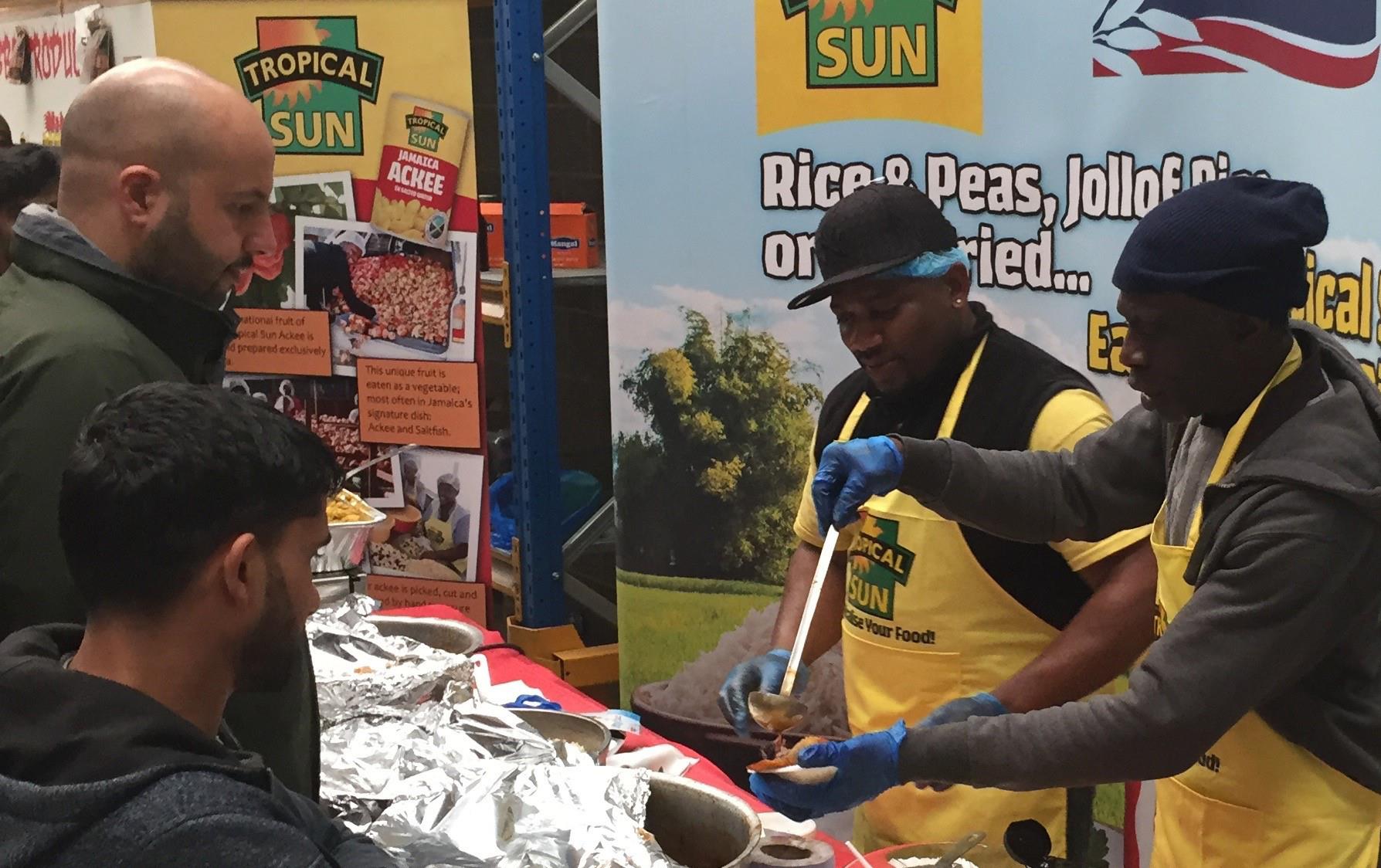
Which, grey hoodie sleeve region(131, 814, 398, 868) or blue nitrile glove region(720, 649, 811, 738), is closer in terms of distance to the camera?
grey hoodie sleeve region(131, 814, 398, 868)

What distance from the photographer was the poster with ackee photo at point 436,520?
13.6 ft

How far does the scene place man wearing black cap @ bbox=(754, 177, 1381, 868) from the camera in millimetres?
1673

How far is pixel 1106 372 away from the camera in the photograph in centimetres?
292

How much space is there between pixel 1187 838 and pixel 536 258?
2630mm

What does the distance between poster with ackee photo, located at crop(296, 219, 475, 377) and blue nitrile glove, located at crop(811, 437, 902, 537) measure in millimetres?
2013

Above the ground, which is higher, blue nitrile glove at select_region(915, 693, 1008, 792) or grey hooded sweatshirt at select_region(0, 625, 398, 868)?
grey hooded sweatshirt at select_region(0, 625, 398, 868)

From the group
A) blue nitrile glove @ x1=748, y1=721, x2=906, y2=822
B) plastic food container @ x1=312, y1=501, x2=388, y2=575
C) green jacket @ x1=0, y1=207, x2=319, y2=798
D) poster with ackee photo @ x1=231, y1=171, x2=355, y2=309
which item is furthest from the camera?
poster with ackee photo @ x1=231, y1=171, x2=355, y2=309

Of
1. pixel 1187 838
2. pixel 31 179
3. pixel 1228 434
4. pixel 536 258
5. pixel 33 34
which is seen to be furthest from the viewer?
pixel 33 34

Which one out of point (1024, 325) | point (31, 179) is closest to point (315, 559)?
point (31, 179)

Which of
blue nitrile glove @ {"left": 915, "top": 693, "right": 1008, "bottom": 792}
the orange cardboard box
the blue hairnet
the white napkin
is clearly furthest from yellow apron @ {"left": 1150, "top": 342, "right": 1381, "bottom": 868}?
the orange cardboard box

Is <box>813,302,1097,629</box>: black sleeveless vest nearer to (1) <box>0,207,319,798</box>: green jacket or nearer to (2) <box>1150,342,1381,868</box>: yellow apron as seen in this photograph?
(2) <box>1150,342,1381,868</box>: yellow apron

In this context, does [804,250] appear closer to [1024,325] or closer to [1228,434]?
[1024,325]

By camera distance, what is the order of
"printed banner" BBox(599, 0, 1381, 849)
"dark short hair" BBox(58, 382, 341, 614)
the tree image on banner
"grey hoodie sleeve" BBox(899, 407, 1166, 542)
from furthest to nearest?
the tree image on banner, "printed banner" BBox(599, 0, 1381, 849), "grey hoodie sleeve" BBox(899, 407, 1166, 542), "dark short hair" BBox(58, 382, 341, 614)

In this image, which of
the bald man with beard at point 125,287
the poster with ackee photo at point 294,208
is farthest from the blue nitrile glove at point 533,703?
the poster with ackee photo at point 294,208
